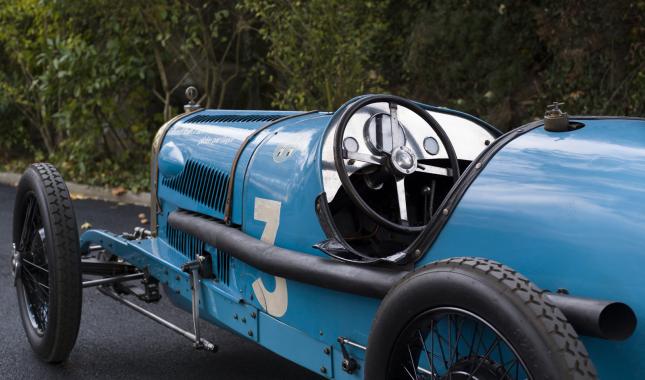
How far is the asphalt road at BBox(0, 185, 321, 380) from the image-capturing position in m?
3.80

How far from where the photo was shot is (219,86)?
1027 centimetres

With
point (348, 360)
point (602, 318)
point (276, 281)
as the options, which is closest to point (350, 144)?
point (276, 281)

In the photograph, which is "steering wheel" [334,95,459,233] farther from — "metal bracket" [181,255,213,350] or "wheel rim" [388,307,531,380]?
"metal bracket" [181,255,213,350]

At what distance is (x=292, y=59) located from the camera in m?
8.34

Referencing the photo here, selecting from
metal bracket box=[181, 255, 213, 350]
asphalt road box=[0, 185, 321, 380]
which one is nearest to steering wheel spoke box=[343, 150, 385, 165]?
metal bracket box=[181, 255, 213, 350]

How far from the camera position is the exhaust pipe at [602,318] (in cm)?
192

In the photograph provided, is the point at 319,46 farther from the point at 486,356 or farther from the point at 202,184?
the point at 486,356

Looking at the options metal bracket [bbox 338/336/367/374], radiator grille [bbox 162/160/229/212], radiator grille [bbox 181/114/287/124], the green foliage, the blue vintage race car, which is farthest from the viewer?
the green foliage

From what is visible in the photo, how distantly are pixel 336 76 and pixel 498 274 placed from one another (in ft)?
→ 21.3

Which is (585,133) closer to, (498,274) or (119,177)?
(498,274)

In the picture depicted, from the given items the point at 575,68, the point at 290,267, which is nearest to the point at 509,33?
the point at 575,68

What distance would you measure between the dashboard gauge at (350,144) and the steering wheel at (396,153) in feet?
0.08

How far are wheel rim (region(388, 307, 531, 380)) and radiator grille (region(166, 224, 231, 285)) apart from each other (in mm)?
1173

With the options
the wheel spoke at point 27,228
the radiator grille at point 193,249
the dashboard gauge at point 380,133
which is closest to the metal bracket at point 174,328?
the radiator grille at point 193,249
